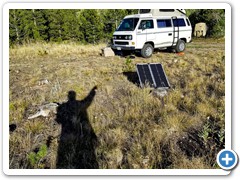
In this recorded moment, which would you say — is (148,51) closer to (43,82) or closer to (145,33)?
(145,33)

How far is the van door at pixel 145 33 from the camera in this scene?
11.5 meters

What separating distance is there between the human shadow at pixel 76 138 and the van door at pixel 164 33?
279 inches

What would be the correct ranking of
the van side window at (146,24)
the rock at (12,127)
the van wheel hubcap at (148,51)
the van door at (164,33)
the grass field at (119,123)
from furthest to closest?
1. the van door at (164,33)
2. the van side window at (146,24)
3. the van wheel hubcap at (148,51)
4. the rock at (12,127)
5. the grass field at (119,123)

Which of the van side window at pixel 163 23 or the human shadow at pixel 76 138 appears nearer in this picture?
the human shadow at pixel 76 138

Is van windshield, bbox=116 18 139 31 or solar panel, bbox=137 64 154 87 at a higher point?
van windshield, bbox=116 18 139 31

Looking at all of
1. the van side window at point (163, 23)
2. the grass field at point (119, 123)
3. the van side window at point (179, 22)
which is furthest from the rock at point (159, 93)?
the van side window at point (179, 22)

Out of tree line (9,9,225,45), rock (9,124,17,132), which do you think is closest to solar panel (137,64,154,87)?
rock (9,124,17,132)

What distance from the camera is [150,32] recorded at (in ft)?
38.8

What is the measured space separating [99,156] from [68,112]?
1806 millimetres
